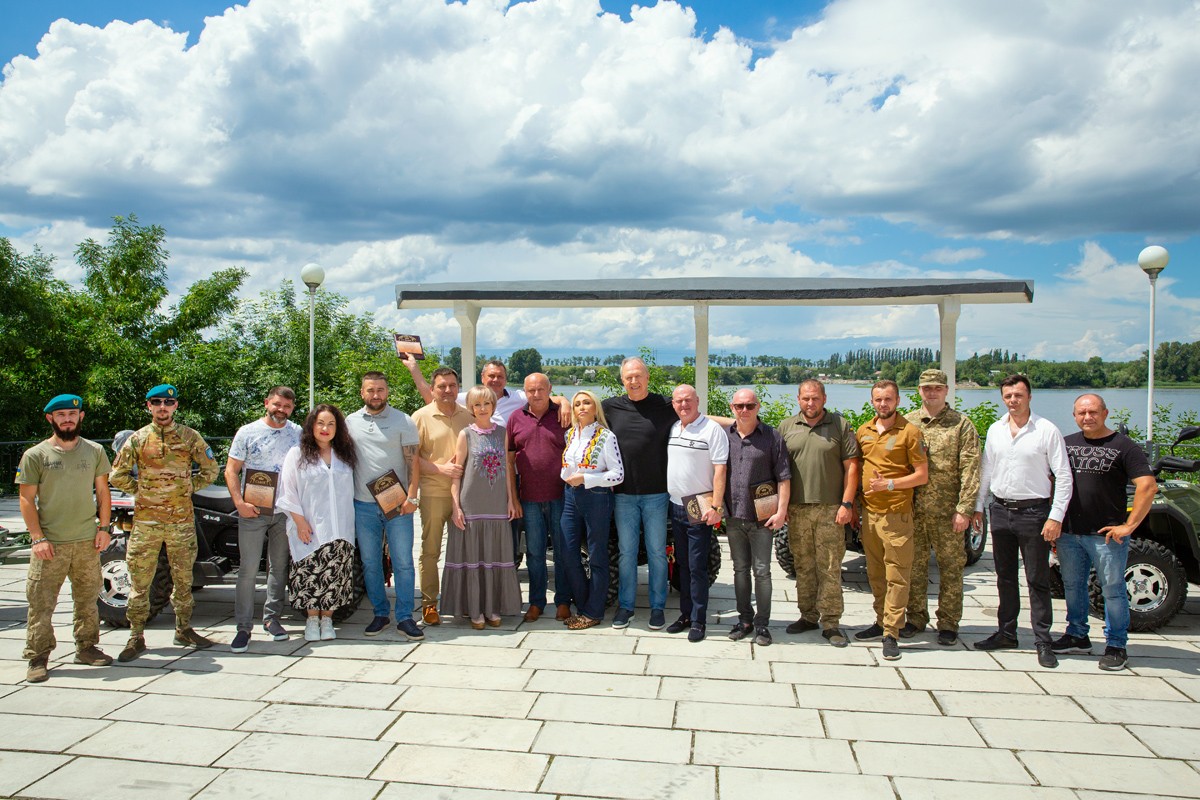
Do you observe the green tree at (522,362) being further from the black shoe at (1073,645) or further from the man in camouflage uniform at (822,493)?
the black shoe at (1073,645)

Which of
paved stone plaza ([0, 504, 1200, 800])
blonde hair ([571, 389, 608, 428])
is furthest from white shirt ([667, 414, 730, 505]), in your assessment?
paved stone plaza ([0, 504, 1200, 800])

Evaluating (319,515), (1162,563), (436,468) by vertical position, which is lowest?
(1162,563)

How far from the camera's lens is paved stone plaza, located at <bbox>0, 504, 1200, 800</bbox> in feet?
10.5

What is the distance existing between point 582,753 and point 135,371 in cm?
1443

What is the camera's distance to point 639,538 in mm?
5438

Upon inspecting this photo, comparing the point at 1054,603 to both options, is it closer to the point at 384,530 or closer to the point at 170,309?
the point at 384,530

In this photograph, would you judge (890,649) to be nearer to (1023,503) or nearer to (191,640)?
(1023,503)

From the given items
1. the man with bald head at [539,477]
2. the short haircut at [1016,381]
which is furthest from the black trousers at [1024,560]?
the man with bald head at [539,477]

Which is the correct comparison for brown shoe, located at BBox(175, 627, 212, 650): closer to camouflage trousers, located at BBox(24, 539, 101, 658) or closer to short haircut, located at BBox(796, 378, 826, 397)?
camouflage trousers, located at BBox(24, 539, 101, 658)

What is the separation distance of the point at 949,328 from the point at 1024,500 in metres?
4.18

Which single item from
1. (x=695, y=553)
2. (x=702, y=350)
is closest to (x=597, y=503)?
(x=695, y=553)

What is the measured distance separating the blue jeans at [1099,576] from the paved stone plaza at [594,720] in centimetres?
22

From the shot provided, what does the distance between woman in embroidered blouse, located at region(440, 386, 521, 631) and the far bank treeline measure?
338 cm

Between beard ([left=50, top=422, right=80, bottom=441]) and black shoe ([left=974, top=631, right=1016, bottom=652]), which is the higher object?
beard ([left=50, top=422, right=80, bottom=441])
